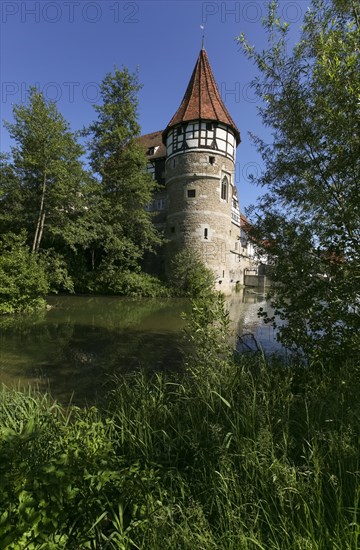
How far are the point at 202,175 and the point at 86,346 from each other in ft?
56.5

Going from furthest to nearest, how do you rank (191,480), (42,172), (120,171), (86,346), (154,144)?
(154,144), (120,171), (42,172), (86,346), (191,480)

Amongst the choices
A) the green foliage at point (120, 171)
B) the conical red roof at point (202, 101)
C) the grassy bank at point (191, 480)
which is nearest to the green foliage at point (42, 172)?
the green foliage at point (120, 171)

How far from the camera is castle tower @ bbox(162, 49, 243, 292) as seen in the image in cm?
2228

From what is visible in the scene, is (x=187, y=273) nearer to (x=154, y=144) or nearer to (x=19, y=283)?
(x=19, y=283)

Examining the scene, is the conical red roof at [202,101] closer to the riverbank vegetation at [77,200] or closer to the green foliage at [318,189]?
the riverbank vegetation at [77,200]

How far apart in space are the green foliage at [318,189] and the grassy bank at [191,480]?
84 centimetres

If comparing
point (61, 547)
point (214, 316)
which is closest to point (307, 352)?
point (214, 316)

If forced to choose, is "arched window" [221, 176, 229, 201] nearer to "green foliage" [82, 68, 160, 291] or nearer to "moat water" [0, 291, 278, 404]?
"green foliage" [82, 68, 160, 291]

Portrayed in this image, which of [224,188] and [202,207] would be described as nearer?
[202,207]

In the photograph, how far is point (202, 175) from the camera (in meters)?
22.3

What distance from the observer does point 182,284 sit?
2133 centimetres

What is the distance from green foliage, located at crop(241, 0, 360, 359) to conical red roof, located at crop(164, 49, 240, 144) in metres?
19.6

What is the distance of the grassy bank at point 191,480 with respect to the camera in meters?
1.66

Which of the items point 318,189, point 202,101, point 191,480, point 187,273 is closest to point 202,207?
point 187,273
